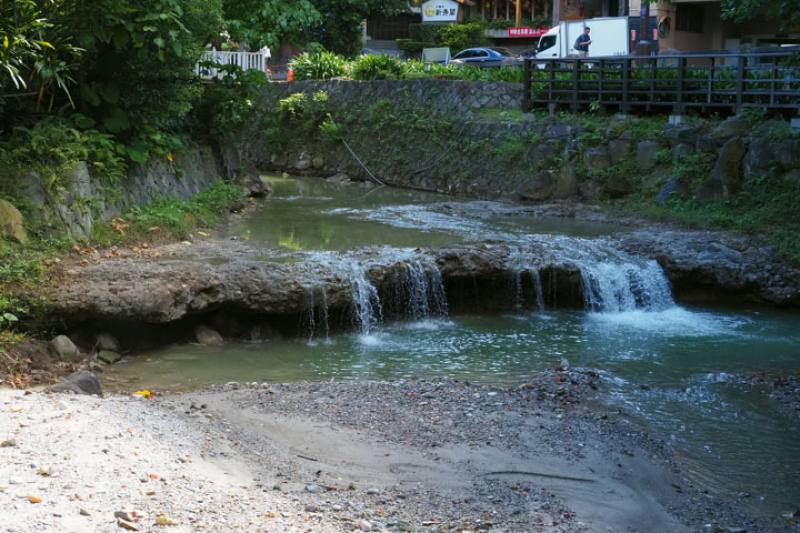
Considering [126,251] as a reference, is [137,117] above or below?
above

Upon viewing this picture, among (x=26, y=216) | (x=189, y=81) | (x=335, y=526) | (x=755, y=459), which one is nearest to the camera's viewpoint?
(x=335, y=526)

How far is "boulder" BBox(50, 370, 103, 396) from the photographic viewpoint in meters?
10.5

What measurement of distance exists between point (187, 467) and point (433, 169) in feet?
68.6

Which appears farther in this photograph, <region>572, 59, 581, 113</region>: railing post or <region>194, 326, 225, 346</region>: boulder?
<region>572, 59, 581, 113</region>: railing post

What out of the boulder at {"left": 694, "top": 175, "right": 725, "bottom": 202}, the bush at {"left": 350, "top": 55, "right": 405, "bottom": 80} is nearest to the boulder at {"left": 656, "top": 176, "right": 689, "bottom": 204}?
the boulder at {"left": 694, "top": 175, "right": 725, "bottom": 202}

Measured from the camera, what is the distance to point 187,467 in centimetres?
798

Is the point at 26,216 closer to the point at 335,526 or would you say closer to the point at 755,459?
the point at 335,526

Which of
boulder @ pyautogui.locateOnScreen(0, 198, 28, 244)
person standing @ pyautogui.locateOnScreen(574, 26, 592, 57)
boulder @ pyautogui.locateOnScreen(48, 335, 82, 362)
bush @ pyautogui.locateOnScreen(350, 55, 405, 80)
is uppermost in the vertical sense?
person standing @ pyautogui.locateOnScreen(574, 26, 592, 57)

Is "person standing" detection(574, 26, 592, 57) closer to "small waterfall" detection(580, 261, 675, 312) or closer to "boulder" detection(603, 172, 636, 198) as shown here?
"boulder" detection(603, 172, 636, 198)

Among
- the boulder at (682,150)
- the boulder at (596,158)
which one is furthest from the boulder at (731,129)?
the boulder at (596,158)

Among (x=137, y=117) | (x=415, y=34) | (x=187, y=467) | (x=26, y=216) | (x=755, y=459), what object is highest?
(x=415, y=34)

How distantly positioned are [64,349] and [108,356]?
64 cm

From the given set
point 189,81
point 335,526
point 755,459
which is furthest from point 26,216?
point 755,459

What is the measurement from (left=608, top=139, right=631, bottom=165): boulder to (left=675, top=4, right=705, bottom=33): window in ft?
59.5
